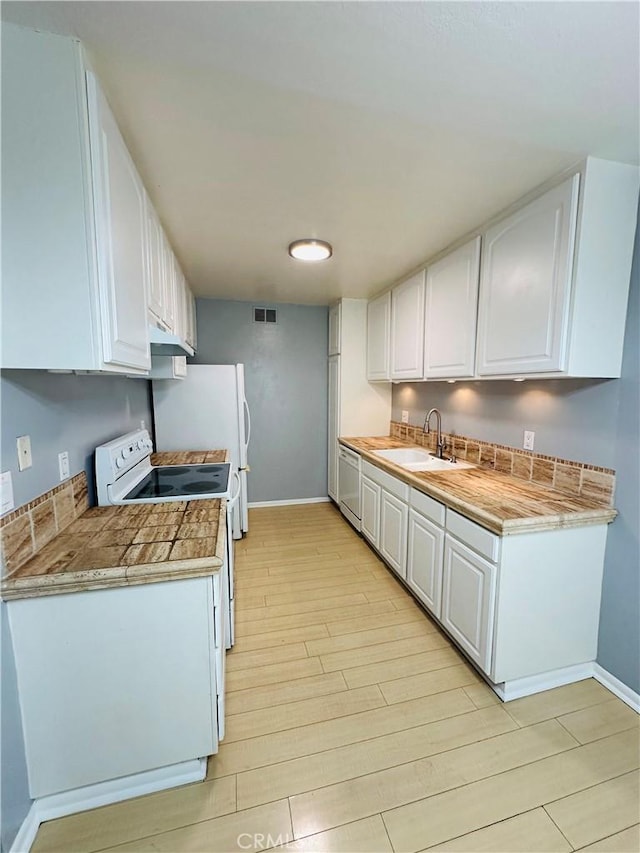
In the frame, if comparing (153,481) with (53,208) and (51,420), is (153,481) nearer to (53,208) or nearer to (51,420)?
(51,420)

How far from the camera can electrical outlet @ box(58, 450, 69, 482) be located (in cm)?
148

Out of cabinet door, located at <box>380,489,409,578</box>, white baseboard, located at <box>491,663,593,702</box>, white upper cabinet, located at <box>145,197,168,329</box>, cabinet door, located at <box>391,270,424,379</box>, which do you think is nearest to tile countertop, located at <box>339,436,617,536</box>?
cabinet door, located at <box>380,489,409,578</box>

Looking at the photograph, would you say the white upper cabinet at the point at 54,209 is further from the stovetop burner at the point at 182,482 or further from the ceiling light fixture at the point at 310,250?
the ceiling light fixture at the point at 310,250

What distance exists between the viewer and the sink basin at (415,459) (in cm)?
278

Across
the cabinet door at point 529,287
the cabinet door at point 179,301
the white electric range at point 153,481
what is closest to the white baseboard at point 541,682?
the white electric range at point 153,481

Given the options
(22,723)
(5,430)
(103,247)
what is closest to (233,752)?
(22,723)

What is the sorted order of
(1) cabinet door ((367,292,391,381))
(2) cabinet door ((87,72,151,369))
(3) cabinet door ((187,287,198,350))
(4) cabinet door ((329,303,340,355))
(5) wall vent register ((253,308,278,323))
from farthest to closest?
(5) wall vent register ((253,308,278,323)) → (4) cabinet door ((329,303,340,355)) → (1) cabinet door ((367,292,391,381)) → (3) cabinet door ((187,287,198,350)) → (2) cabinet door ((87,72,151,369))

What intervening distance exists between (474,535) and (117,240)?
1.97 metres

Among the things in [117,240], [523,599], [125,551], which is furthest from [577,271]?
[125,551]

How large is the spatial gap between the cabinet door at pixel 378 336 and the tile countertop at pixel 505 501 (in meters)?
1.41

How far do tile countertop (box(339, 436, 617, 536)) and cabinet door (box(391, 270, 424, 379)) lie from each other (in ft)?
3.13

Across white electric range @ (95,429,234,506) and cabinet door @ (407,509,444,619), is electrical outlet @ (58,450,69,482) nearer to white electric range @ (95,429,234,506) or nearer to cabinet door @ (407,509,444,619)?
white electric range @ (95,429,234,506)

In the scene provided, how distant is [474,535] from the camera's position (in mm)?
1736

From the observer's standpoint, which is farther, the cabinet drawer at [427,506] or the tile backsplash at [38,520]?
the cabinet drawer at [427,506]
